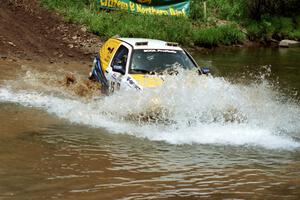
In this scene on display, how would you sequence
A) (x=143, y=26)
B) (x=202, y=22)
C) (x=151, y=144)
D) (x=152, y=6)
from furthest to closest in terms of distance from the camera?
(x=202, y=22)
(x=152, y=6)
(x=143, y=26)
(x=151, y=144)

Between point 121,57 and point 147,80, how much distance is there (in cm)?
156

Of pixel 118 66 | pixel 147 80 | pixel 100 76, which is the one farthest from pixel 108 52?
pixel 147 80

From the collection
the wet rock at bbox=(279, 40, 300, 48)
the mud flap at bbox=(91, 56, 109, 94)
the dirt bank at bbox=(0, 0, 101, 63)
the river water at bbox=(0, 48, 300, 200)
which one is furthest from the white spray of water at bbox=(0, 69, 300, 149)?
the wet rock at bbox=(279, 40, 300, 48)

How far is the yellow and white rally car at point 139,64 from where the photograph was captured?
9.84m

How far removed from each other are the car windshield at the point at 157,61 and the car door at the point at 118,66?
194 millimetres

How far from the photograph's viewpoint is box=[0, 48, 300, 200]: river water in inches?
241

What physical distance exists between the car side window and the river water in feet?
2.88

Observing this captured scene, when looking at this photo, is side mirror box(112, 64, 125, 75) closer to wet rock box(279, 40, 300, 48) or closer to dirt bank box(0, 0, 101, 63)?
dirt bank box(0, 0, 101, 63)

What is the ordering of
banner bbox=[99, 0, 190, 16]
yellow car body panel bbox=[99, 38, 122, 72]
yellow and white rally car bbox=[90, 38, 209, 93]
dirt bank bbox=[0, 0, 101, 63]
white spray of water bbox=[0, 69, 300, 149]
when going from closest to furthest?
1. white spray of water bbox=[0, 69, 300, 149]
2. yellow and white rally car bbox=[90, 38, 209, 93]
3. yellow car body panel bbox=[99, 38, 122, 72]
4. dirt bank bbox=[0, 0, 101, 63]
5. banner bbox=[99, 0, 190, 16]

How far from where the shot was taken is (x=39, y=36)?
19.7 metres

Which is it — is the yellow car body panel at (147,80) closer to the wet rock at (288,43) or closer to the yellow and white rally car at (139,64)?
the yellow and white rally car at (139,64)

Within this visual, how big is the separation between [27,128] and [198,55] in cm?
1396

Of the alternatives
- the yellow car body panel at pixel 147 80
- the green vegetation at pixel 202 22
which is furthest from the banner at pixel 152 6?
the yellow car body panel at pixel 147 80

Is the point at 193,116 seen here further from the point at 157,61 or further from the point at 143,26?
the point at 143,26
